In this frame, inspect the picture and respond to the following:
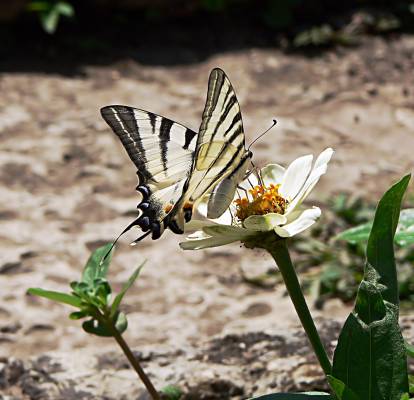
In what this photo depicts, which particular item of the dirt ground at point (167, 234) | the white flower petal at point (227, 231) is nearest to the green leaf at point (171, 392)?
the dirt ground at point (167, 234)

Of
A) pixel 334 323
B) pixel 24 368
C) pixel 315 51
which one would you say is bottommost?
pixel 24 368

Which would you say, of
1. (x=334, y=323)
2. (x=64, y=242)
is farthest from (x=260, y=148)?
(x=334, y=323)

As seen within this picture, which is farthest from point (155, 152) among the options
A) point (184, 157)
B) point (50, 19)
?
point (50, 19)

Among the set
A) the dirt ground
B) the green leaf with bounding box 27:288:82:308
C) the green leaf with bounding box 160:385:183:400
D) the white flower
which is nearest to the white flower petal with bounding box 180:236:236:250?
the white flower

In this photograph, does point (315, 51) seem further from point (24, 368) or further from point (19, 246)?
point (24, 368)

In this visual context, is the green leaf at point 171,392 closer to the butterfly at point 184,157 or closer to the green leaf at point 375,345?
the butterfly at point 184,157
